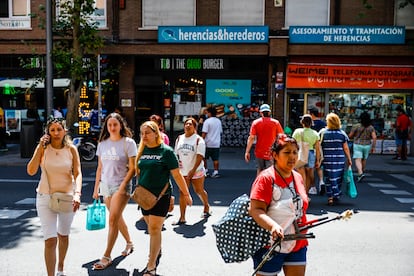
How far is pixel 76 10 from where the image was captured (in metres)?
15.4

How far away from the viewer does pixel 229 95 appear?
19.4 m

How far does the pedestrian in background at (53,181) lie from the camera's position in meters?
4.98

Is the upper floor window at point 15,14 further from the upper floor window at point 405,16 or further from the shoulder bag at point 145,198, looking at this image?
the shoulder bag at point 145,198

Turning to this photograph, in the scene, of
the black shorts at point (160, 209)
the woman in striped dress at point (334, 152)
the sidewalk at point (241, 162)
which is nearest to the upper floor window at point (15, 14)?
the sidewalk at point (241, 162)

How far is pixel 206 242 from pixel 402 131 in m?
11.9

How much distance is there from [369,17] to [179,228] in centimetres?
1406

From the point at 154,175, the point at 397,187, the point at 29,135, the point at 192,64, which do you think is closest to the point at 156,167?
the point at 154,175

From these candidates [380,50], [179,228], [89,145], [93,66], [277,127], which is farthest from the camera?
[380,50]

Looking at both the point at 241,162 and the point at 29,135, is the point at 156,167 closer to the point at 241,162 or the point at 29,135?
the point at 241,162

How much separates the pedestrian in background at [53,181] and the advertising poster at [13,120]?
16.9 metres

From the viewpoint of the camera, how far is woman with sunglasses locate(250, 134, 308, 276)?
3.65 m

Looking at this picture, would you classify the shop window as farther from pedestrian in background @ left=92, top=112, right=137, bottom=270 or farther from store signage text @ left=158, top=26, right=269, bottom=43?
pedestrian in background @ left=92, top=112, right=137, bottom=270

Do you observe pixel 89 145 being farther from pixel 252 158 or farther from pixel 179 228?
pixel 179 228

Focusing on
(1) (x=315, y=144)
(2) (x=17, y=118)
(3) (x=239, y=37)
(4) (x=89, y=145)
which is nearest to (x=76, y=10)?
(4) (x=89, y=145)
